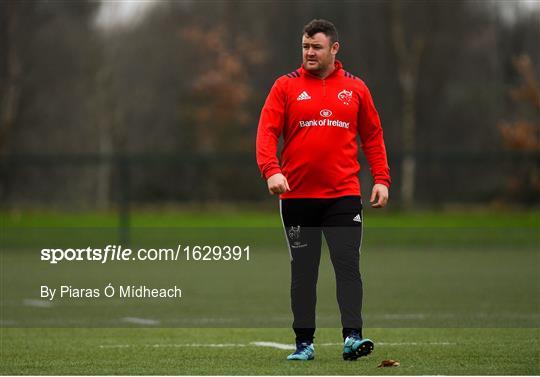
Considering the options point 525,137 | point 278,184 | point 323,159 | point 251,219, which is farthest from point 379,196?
point 525,137

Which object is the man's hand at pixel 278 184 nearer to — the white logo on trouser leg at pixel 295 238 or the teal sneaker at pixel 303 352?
the white logo on trouser leg at pixel 295 238

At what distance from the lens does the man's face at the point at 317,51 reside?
725 centimetres

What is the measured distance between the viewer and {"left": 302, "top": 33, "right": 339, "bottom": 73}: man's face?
725 centimetres

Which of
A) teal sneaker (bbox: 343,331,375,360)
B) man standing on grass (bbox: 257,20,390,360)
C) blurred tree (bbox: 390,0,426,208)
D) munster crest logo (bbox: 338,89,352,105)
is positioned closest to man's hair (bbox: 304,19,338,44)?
man standing on grass (bbox: 257,20,390,360)

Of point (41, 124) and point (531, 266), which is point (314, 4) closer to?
point (41, 124)

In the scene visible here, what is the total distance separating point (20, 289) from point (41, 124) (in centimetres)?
2785

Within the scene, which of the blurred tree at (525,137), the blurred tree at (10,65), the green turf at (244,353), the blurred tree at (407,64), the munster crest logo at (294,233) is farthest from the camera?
the blurred tree at (407,64)

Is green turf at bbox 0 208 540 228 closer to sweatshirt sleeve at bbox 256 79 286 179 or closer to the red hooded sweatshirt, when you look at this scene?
the red hooded sweatshirt

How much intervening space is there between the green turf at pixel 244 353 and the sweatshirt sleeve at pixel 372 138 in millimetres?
1195

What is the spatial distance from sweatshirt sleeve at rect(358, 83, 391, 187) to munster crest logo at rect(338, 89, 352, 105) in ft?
0.35

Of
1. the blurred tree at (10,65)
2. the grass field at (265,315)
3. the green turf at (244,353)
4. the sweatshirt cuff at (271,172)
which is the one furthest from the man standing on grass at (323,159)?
the blurred tree at (10,65)

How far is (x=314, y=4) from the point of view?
44906 millimetres

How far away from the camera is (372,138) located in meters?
7.57

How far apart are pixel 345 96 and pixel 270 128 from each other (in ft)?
1.72
